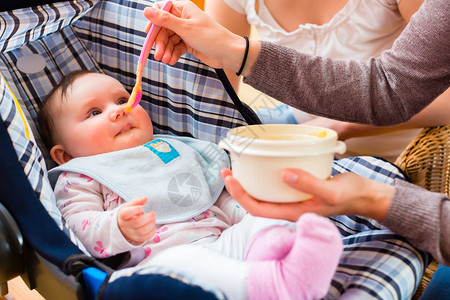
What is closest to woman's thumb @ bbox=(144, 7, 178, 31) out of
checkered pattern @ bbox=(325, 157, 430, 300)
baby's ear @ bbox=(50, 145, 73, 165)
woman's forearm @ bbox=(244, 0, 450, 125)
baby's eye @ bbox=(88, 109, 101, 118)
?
woman's forearm @ bbox=(244, 0, 450, 125)

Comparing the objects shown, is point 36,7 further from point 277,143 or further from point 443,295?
point 443,295

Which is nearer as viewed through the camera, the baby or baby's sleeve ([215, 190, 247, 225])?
the baby

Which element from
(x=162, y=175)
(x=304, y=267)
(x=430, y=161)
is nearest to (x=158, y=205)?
(x=162, y=175)

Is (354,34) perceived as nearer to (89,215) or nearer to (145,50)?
(145,50)

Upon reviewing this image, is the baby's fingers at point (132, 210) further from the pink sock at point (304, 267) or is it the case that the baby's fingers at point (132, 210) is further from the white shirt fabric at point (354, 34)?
the white shirt fabric at point (354, 34)

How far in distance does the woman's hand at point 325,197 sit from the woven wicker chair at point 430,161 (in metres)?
0.25

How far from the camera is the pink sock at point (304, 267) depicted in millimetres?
595

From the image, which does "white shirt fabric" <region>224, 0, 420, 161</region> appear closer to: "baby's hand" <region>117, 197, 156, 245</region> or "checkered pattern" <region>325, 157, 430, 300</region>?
"checkered pattern" <region>325, 157, 430, 300</region>

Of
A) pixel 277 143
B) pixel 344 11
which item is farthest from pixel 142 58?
pixel 344 11

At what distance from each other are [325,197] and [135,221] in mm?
341

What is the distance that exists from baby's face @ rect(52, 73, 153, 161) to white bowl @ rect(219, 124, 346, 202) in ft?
1.42

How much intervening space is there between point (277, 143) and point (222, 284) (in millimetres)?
226

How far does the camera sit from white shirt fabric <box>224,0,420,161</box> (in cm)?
123

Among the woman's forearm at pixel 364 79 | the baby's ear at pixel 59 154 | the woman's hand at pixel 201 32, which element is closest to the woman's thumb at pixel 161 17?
the woman's hand at pixel 201 32
